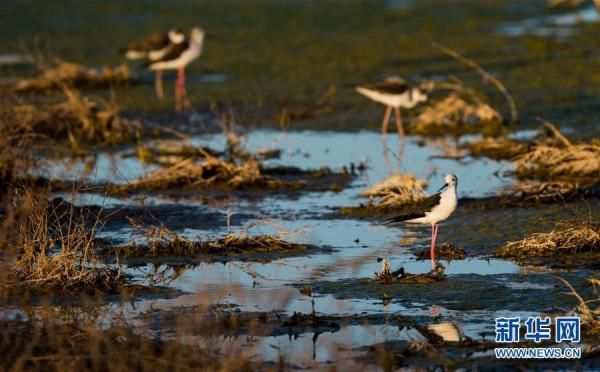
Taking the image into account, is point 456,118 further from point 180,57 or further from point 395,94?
point 180,57

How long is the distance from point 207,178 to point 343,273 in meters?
4.10

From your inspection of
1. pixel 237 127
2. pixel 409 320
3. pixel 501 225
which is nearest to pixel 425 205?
pixel 501 225

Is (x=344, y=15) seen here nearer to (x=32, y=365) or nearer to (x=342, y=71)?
(x=342, y=71)

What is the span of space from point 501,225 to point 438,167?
3112mm

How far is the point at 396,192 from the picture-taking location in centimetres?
1166

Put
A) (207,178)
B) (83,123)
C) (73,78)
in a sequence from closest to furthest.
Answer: (207,178) < (83,123) < (73,78)

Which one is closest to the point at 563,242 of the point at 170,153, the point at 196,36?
the point at 170,153

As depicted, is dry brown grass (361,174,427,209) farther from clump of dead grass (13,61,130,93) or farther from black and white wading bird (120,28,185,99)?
black and white wading bird (120,28,185,99)

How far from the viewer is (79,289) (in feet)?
27.8

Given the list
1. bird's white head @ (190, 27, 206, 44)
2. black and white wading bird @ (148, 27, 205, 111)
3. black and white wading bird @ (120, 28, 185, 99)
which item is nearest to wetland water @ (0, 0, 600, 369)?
black and white wading bird @ (148, 27, 205, 111)

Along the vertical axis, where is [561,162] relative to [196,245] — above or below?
below

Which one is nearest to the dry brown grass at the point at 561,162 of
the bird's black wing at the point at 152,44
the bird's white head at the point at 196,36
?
the bird's white head at the point at 196,36

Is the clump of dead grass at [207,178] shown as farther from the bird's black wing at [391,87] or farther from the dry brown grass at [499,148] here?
the bird's black wing at [391,87]

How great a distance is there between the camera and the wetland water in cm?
778
